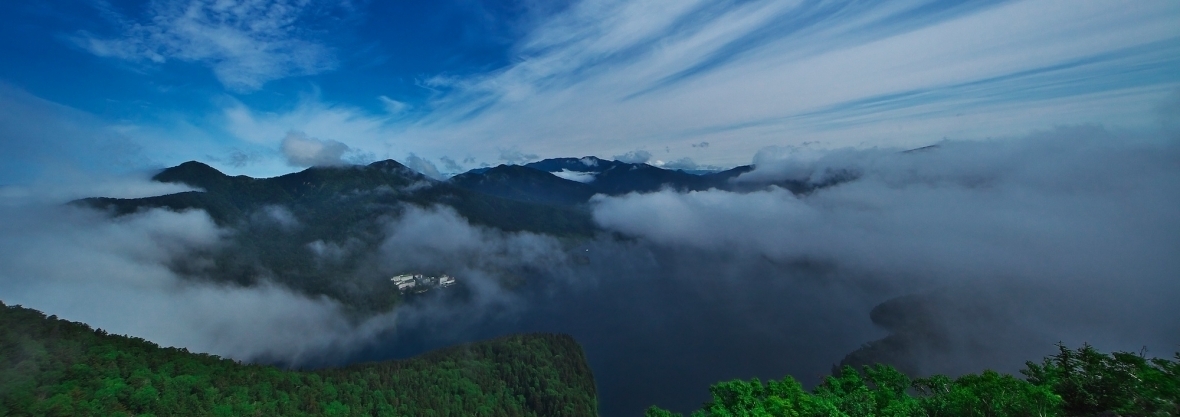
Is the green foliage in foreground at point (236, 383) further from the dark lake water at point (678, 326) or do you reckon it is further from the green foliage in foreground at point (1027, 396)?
the green foliage in foreground at point (1027, 396)

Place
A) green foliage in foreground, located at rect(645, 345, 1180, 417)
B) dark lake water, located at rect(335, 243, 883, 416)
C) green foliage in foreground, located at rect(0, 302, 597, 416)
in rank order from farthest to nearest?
dark lake water, located at rect(335, 243, 883, 416), green foliage in foreground, located at rect(0, 302, 597, 416), green foliage in foreground, located at rect(645, 345, 1180, 417)

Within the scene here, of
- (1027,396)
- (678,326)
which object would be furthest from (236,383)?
(678,326)

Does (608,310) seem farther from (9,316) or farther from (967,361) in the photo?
(9,316)

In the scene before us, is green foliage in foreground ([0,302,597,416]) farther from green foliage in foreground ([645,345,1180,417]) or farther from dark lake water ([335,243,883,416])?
green foliage in foreground ([645,345,1180,417])

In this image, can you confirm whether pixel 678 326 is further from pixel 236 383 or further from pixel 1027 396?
pixel 1027 396

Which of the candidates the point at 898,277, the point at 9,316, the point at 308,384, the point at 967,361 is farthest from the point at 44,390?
the point at 898,277

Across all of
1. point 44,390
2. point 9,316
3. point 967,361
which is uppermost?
point 9,316

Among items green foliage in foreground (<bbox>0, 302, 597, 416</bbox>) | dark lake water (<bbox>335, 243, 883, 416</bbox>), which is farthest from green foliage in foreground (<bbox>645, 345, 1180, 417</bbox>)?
dark lake water (<bbox>335, 243, 883, 416</bbox>)
